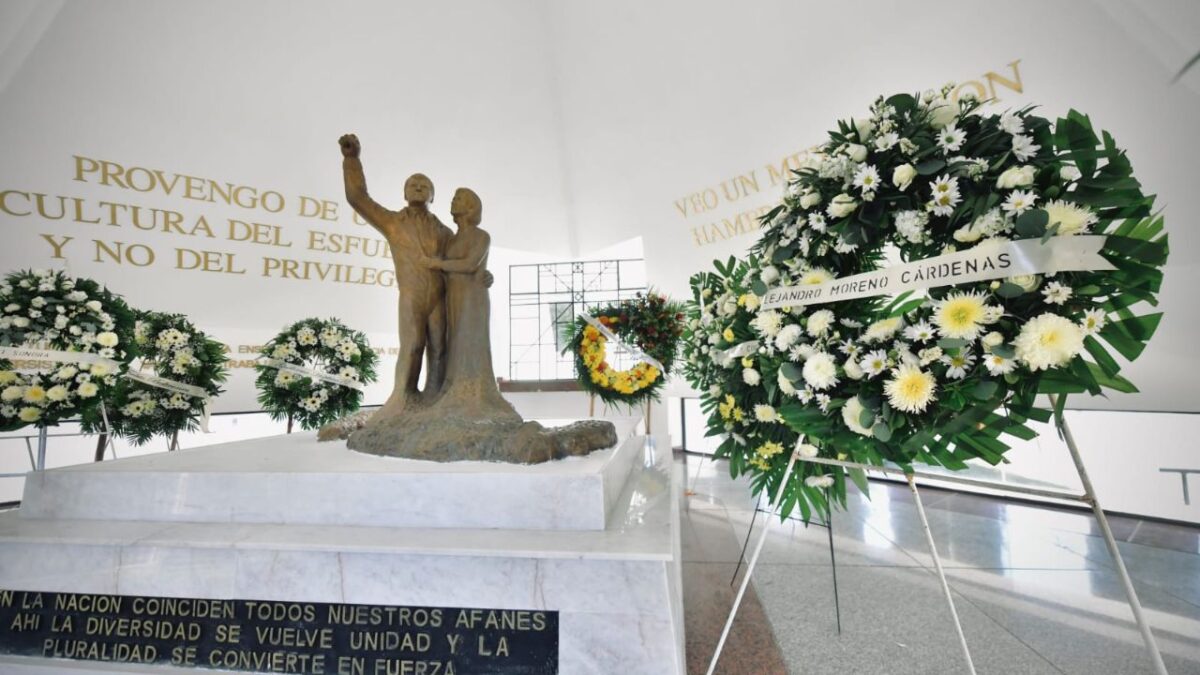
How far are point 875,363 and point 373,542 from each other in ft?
6.70

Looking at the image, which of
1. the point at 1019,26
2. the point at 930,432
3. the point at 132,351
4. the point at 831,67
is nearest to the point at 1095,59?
the point at 1019,26

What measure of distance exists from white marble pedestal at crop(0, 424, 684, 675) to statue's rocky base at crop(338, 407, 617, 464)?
111 millimetres

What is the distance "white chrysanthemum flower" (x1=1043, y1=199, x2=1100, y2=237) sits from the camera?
1.35m

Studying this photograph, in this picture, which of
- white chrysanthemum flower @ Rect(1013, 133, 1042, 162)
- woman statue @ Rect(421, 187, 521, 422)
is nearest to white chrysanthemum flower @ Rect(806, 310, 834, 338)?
white chrysanthemum flower @ Rect(1013, 133, 1042, 162)

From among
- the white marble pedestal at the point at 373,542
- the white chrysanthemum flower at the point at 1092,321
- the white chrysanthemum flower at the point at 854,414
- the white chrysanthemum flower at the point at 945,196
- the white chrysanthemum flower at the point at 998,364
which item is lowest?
the white marble pedestal at the point at 373,542

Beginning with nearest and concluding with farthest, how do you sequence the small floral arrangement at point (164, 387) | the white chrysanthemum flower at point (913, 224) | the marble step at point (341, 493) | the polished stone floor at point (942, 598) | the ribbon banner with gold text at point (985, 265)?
the ribbon banner with gold text at point (985, 265), the white chrysanthemum flower at point (913, 224), the marble step at point (341, 493), the polished stone floor at point (942, 598), the small floral arrangement at point (164, 387)

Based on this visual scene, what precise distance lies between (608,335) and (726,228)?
131 inches

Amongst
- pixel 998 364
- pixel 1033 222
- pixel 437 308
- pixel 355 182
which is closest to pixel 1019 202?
pixel 1033 222

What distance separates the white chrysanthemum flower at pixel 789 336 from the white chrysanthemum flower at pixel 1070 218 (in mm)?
762

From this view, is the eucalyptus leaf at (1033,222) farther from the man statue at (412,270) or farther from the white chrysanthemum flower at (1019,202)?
the man statue at (412,270)

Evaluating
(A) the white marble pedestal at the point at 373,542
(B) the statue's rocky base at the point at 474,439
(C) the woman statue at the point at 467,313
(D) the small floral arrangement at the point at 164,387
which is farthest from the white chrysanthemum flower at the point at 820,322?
(D) the small floral arrangement at the point at 164,387

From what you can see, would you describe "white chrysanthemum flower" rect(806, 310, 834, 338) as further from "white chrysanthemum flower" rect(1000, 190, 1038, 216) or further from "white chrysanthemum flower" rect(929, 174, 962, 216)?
"white chrysanthemum flower" rect(1000, 190, 1038, 216)

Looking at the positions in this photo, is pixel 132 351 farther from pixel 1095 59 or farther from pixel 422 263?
pixel 1095 59

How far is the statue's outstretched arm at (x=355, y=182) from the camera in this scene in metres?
3.17
